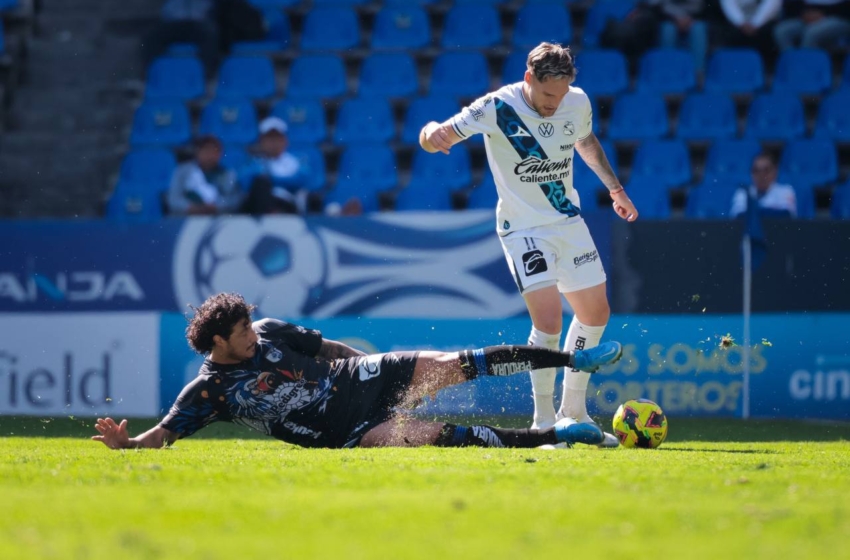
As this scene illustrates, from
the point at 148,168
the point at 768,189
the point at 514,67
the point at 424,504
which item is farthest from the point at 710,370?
the point at 148,168

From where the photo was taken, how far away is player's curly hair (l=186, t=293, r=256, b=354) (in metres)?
6.98

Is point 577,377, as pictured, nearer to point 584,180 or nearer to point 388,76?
point 584,180

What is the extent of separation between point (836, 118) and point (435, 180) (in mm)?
4807

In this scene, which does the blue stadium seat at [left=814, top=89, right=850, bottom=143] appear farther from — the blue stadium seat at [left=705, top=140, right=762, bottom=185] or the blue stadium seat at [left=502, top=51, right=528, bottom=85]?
the blue stadium seat at [left=502, top=51, right=528, bottom=85]

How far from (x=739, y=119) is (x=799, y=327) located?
4991 mm

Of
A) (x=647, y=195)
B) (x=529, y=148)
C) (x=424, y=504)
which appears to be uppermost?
(x=529, y=148)

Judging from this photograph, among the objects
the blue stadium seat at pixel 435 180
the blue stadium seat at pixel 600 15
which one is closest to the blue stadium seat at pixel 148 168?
the blue stadium seat at pixel 435 180

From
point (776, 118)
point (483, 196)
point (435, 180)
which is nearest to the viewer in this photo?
point (483, 196)

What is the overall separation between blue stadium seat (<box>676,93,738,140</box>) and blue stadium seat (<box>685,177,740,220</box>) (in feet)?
3.50

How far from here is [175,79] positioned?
51.0 ft

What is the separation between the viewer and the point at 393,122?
14641 millimetres

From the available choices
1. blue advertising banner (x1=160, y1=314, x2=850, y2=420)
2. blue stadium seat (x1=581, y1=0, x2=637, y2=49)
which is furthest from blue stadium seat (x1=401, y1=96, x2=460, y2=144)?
blue advertising banner (x1=160, y1=314, x2=850, y2=420)

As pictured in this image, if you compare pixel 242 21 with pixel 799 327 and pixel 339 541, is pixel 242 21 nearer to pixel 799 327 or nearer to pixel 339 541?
pixel 799 327

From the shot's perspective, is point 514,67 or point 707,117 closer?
point 707,117
